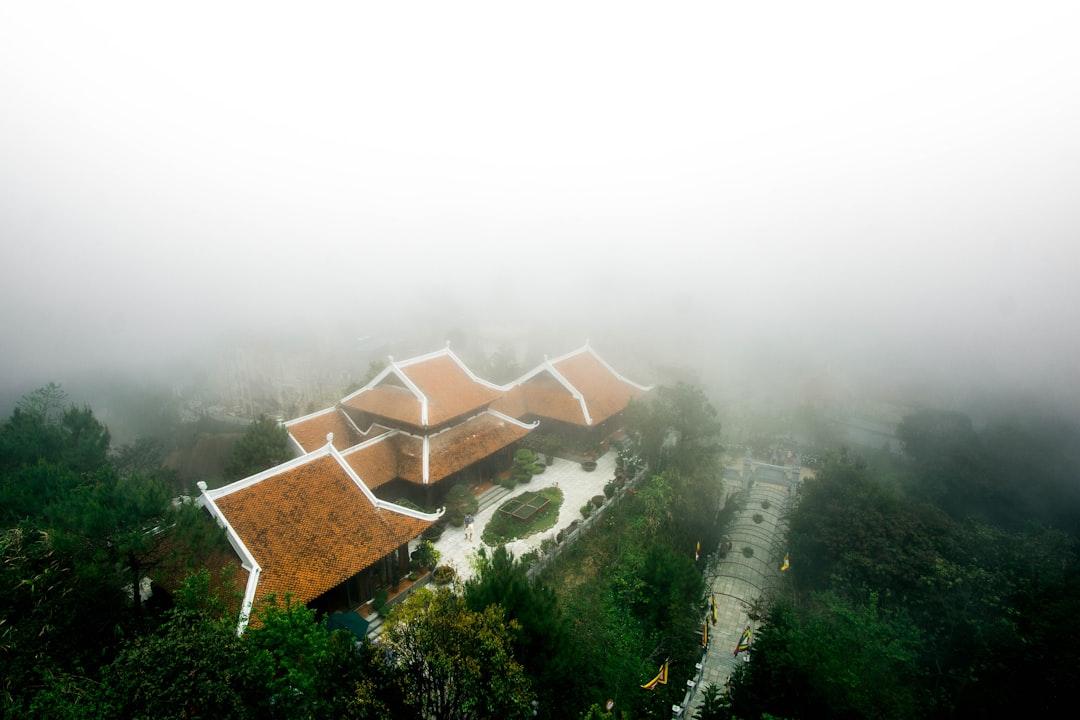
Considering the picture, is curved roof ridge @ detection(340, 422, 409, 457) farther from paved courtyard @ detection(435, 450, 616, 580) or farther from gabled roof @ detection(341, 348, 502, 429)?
paved courtyard @ detection(435, 450, 616, 580)

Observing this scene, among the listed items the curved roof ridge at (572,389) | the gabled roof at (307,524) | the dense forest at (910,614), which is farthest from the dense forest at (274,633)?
the curved roof ridge at (572,389)

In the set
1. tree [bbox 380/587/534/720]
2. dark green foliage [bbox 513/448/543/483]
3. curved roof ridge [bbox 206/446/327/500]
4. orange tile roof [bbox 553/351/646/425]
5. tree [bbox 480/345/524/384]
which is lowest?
tree [bbox 480/345/524/384]

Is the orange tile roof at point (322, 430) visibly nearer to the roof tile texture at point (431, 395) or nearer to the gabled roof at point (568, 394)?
the roof tile texture at point (431, 395)

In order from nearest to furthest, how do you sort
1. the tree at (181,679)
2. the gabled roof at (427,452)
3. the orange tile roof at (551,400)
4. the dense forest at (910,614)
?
the tree at (181,679)
the dense forest at (910,614)
the gabled roof at (427,452)
the orange tile roof at (551,400)

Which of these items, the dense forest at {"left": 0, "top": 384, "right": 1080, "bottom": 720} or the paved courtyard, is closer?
the dense forest at {"left": 0, "top": 384, "right": 1080, "bottom": 720}

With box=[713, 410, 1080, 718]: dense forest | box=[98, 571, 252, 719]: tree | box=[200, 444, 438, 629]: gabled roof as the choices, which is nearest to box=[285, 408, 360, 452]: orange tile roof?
box=[200, 444, 438, 629]: gabled roof

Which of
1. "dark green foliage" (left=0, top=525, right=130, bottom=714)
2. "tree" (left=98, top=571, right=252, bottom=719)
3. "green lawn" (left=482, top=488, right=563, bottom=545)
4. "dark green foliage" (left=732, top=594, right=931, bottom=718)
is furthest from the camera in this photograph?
"green lawn" (left=482, top=488, right=563, bottom=545)
